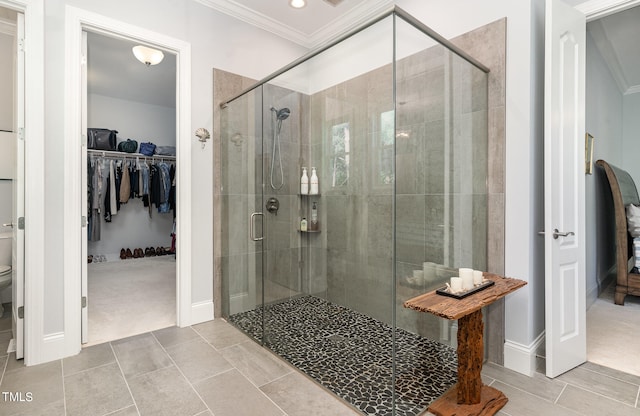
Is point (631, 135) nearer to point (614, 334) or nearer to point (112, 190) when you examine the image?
point (614, 334)

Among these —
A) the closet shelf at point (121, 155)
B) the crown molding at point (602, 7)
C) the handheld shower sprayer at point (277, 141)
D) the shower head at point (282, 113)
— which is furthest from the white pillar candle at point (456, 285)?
the closet shelf at point (121, 155)

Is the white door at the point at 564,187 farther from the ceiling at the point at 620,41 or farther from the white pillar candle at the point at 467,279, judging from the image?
the ceiling at the point at 620,41

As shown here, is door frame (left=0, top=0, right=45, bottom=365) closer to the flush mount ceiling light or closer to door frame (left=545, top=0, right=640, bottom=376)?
the flush mount ceiling light

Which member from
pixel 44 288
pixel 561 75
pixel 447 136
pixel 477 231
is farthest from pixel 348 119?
pixel 44 288

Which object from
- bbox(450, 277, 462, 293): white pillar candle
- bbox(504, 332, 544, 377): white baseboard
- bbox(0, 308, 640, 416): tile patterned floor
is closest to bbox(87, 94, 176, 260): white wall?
bbox(0, 308, 640, 416): tile patterned floor

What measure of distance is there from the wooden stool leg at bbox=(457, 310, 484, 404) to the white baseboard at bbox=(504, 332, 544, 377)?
57 centimetres

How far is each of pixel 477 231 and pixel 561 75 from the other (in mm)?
1138

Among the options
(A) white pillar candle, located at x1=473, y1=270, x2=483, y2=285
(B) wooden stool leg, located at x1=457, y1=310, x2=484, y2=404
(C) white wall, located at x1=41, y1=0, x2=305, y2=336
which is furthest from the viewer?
(C) white wall, located at x1=41, y1=0, x2=305, y2=336

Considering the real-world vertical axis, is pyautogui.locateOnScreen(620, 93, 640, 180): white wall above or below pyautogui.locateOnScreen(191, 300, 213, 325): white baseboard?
above

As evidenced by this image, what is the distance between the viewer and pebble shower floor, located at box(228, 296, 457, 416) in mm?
1766

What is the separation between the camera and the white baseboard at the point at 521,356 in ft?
6.71

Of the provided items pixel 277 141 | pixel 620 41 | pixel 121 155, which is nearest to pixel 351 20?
pixel 277 141

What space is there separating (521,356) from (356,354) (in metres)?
1.07

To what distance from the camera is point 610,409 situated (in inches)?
66.6
